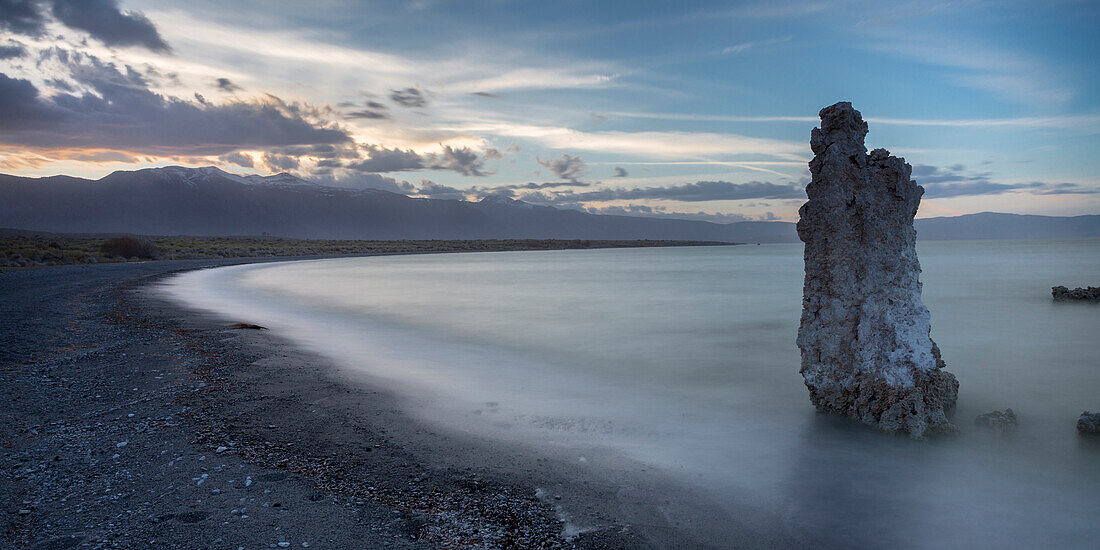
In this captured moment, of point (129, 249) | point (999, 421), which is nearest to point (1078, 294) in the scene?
point (999, 421)

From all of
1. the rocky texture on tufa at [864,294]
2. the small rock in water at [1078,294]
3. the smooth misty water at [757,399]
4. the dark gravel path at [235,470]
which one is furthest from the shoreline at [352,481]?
the small rock in water at [1078,294]

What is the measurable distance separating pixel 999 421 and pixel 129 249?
174 feet

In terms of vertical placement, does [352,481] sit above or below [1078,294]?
below

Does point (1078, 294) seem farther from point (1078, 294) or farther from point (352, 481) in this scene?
point (352, 481)

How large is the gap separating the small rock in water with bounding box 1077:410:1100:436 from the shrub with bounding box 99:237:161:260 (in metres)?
53.0

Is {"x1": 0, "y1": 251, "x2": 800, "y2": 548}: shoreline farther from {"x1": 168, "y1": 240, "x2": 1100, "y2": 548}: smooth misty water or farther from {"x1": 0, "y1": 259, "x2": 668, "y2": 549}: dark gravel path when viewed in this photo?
{"x1": 168, "y1": 240, "x2": 1100, "y2": 548}: smooth misty water

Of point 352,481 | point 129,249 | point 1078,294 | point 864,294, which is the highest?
point 864,294

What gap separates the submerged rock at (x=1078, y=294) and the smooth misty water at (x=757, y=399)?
792 millimetres

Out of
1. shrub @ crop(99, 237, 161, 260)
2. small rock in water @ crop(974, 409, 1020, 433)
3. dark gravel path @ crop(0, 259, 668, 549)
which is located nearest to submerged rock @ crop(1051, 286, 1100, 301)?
small rock in water @ crop(974, 409, 1020, 433)

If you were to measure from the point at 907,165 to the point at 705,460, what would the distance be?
4124 millimetres

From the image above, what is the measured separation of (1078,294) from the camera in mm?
17469

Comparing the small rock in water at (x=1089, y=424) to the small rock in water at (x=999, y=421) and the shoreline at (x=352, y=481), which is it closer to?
the small rock in water at (x=999, y=421)

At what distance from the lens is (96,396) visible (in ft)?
21.7

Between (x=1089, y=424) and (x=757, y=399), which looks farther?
(x=757, y=399)
